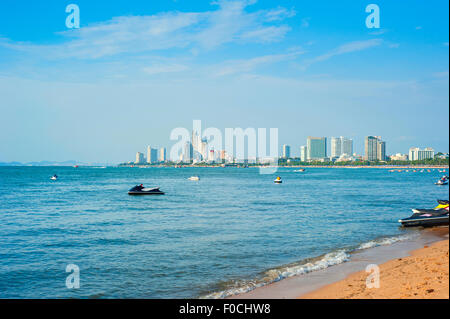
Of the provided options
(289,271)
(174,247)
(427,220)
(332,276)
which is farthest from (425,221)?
(174,247)

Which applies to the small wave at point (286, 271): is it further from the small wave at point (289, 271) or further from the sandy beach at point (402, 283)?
the sandy beach at point (402, 283)

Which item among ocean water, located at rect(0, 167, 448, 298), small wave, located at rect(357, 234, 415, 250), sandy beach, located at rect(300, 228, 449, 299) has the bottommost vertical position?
small wave, located at rect(357, 234, 415, 250)

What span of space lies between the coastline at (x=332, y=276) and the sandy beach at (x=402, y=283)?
7 centimetres

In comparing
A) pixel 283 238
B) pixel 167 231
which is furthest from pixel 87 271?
pixel 283 238

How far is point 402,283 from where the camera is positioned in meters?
12.2


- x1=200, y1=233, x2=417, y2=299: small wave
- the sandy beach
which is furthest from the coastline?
x1=200, y1=233, x2=417, y2=299: small wave

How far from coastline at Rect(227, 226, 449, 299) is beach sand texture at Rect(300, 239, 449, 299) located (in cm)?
8

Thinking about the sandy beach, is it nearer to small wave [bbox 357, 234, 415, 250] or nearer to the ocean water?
the ocean water

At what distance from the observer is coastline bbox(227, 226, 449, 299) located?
1264 cm

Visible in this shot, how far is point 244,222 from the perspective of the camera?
2941 cm

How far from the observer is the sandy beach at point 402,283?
35.5ft

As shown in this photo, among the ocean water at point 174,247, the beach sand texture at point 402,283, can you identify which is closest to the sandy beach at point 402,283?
the beach sand texture at point 402,283

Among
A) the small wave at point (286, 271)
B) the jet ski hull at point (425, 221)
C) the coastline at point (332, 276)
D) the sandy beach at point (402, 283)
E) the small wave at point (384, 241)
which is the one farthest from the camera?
the jet ski hull at point (425, 221)

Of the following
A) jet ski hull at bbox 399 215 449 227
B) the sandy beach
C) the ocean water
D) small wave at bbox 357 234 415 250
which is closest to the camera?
the sandy beach
